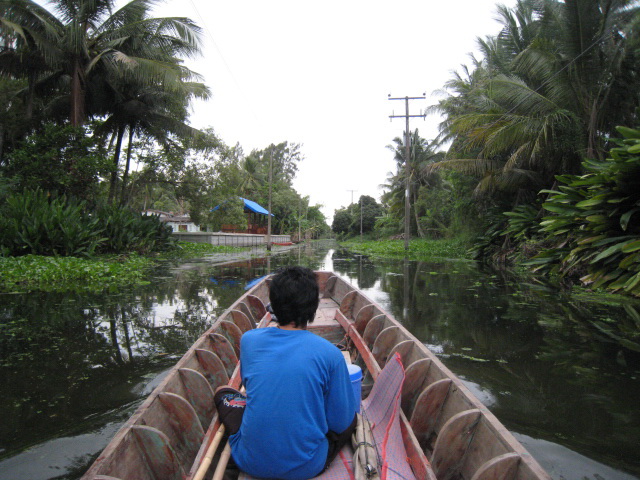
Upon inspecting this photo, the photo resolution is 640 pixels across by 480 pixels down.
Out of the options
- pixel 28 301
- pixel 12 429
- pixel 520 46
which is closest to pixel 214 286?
pixel 28 301

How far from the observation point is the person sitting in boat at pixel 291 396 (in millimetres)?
1760

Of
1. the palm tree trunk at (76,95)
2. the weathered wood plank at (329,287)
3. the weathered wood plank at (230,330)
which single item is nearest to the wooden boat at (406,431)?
the weathered wood plank at (230,330)

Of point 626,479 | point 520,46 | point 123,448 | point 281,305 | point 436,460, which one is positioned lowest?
point 626,479

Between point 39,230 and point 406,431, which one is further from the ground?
point 39,230

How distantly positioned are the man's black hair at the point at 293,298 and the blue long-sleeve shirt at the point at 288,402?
0.31 ft

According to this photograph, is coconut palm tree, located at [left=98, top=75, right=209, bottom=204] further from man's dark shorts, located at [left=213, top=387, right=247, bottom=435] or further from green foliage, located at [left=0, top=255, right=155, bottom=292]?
man's dark shorts, located at [left=213, top=387, right=247, bottom=435]

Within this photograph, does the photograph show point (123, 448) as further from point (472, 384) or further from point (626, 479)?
point (472, 384)

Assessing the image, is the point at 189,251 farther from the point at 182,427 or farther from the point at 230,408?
the point at 230,408

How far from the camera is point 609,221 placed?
26.1 ft

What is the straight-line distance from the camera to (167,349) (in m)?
5.01

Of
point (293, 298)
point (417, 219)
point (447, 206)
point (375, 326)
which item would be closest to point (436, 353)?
point (375, 326)

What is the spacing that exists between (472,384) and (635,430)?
132 centimetres

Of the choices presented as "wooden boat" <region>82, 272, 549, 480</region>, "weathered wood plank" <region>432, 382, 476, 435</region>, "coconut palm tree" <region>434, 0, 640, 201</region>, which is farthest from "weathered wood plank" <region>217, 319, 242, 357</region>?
"coconut palm tree" <region>434, 0, 640, 201</region>

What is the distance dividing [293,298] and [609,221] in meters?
8.47
